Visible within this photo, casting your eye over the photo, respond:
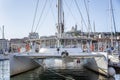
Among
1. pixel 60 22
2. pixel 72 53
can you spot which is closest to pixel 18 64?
pixel 72 53

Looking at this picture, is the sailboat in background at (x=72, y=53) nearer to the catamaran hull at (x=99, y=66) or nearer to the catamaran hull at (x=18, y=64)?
the catamaran hull at (x=99, y=66)

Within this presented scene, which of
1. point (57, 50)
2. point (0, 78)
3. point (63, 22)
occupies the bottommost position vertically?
point (0, 78)

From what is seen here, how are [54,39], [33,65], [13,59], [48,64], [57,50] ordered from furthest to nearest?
[48,64] → [33,65] → [54,39] → [57,50] → [13,59]

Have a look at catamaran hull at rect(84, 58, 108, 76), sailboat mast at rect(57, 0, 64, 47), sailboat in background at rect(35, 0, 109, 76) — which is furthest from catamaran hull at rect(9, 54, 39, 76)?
catamaran hull at rect(84, 58, 108, 76)

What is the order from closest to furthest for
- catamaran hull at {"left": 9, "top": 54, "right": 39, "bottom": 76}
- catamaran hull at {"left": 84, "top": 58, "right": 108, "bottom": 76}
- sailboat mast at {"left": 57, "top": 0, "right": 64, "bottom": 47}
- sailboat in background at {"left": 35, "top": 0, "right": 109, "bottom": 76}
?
sailboat in background at {"left": 35, "top": 0, "right": 109, "bottom": 76}, catamaran hull at {"left": 9, "top": 54, "right": 39, "bottom": 76}, catamaran hull at {"left": 84, "top": 58, "right": 108, "bottom": 76}, sailboat mast at {"left": 57, "top": 0, "right": 64, "bottom": 47}

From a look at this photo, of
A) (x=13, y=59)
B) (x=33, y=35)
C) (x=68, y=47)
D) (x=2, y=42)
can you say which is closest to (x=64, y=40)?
(x=68, y=47)

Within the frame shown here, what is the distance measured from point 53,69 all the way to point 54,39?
147 inches

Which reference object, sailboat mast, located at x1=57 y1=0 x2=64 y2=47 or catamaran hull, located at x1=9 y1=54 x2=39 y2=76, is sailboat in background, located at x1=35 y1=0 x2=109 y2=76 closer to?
sailboat mast, located at x1=57 y1=0 x2=64 y2=47

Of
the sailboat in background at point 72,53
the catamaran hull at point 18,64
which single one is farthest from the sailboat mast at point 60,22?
the catamaran hull at point 18,64

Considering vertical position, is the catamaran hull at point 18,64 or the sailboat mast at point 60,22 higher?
the sailboat mast at point 60,22

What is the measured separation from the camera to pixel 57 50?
21625 mm

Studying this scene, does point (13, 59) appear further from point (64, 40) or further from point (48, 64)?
point (48, 64)

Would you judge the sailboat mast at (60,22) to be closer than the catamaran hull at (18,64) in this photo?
No

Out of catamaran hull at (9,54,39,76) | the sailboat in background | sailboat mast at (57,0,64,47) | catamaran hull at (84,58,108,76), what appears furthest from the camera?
sailboat mast at (57,0,64,47)
